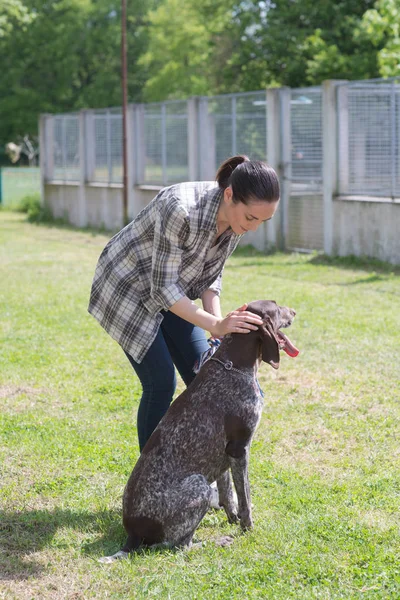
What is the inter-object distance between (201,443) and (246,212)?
111 cm

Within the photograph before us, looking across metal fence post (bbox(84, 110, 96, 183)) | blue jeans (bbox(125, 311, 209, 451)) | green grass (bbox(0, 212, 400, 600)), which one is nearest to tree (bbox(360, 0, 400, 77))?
green grass (bbox(0, 212, 400, 600))

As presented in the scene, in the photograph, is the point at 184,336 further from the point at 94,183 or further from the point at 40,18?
the point at 40,18

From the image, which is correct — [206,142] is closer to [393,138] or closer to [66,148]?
[393,138]

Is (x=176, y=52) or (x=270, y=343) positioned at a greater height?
(x=176, y=52)

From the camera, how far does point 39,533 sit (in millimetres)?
4512

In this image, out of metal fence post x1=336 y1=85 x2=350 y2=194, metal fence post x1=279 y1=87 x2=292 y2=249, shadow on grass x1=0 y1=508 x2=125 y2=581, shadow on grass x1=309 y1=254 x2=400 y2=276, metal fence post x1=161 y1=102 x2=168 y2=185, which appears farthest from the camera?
metal fence post x1=161 y1=102 x2=168 y2=185

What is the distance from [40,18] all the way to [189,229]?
2518 inches

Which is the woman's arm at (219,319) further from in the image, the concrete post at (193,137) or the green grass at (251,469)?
the concrete post at (193,137)

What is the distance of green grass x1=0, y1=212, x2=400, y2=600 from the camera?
12.9 ft

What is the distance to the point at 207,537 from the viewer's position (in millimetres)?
4387

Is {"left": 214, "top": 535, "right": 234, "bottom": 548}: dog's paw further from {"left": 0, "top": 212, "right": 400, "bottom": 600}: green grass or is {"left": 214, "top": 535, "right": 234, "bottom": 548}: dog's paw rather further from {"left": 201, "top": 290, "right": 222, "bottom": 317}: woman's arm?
{"left": 201, "top": 290, "right": 222, "bottom": 317}: woman's arm

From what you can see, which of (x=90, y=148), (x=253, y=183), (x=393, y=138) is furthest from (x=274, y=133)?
(x=253, y=183)

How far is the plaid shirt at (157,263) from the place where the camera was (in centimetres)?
409

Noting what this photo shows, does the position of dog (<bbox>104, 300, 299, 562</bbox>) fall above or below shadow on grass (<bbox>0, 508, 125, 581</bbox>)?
above
